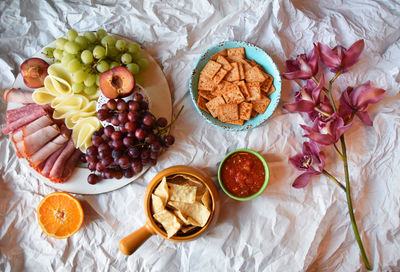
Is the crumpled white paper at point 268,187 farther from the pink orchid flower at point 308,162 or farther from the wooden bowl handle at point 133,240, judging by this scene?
the wooden bowl handle at point 133,240

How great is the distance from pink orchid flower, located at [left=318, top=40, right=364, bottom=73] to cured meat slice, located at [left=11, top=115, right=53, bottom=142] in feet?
3.84

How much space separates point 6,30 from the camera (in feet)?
4.75

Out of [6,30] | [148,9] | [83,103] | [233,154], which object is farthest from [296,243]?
[6,30]

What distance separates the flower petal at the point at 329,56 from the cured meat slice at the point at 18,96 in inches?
48.5

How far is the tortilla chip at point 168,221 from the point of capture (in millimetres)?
1191

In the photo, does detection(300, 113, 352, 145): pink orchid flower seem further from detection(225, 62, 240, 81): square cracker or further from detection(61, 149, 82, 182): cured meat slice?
detection(61, 149, 82, 182): cured meat slice

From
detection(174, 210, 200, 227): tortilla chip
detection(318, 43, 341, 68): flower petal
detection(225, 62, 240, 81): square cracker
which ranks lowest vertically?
detection(174, 210, 200, 227): tortilla chip

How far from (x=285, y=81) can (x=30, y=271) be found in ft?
4.51

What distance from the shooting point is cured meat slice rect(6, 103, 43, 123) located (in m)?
1.34

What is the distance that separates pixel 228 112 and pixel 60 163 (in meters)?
0.72

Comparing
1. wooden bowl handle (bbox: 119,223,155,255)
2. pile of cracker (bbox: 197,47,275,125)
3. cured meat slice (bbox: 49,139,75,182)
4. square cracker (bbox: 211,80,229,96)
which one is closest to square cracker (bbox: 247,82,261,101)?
pile of cracker (bbox: 197,47,275,125)

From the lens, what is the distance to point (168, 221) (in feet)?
3.94

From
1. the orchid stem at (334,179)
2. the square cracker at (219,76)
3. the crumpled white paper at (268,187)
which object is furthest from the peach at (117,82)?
the orchid stem at (334,179)

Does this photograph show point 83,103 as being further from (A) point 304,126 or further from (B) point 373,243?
(B) point 373,243
